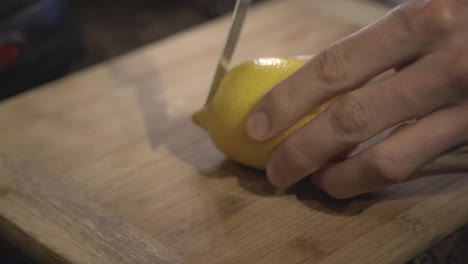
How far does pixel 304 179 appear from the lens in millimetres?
940

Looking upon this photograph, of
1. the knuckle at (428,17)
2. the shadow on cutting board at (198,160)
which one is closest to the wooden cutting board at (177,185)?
the shadow on cutting board at (198,160)

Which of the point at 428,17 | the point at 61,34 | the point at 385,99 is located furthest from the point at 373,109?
the point at 61,34

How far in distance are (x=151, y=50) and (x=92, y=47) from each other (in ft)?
1.67

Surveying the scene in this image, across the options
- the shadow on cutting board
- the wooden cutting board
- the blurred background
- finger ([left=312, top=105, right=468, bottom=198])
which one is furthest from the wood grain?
the blurred background

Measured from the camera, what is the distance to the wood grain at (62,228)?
81 centimetres

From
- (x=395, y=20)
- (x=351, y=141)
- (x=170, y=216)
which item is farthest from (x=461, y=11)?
(x=170, y=216)

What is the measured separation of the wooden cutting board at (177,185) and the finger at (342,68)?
0.13 meters

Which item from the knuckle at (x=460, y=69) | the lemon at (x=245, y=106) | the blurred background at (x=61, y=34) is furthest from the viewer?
the blurred background at (x=61, y=34)

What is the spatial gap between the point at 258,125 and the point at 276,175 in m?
0.07

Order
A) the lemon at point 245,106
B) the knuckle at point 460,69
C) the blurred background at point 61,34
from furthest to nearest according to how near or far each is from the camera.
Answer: the blurred background at point 61,34, the lemon at point 245,106, the knuckle at point 460,69

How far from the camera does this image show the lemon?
893mm

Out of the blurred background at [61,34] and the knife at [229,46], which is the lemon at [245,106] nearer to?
the knife at [229,46]

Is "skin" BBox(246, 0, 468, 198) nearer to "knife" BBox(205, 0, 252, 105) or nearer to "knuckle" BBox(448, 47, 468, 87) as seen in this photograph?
"knuckle" BBox(448, 47, 468, 87)

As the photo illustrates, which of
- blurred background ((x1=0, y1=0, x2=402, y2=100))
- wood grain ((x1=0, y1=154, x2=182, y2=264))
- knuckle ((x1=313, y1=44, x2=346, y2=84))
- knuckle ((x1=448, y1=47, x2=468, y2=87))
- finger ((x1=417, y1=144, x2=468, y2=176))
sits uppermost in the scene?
knuckle ((x1=448, y1=47, x2=468, y2=87))
